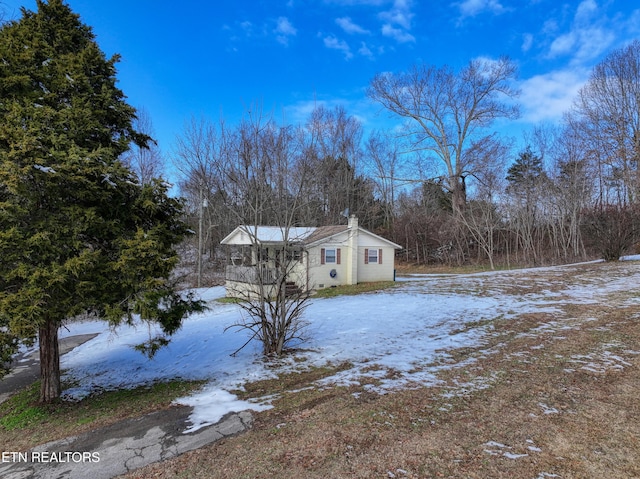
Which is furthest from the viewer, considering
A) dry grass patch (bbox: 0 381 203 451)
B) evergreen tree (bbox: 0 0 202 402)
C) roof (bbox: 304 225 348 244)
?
roof (bbox: 304 225 348 244)

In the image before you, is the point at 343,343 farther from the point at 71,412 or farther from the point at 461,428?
the point at 71,412

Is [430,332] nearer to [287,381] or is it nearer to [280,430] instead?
[287,381]

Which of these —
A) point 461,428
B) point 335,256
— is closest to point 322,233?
point 335,256

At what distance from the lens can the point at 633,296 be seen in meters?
9.03

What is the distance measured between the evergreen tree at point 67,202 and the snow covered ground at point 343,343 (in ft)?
4.53

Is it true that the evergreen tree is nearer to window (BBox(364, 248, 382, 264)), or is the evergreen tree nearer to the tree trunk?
the tree trunk

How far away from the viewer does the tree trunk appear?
15.3ft

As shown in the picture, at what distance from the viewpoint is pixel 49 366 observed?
4754 millimetres

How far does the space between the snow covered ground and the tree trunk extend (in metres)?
0.42

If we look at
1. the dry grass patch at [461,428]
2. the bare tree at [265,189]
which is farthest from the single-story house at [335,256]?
the dry grass patch at [461,428]

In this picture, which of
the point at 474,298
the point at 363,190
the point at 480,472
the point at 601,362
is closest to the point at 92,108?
the point at 480,472

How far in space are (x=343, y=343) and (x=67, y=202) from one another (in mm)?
5039

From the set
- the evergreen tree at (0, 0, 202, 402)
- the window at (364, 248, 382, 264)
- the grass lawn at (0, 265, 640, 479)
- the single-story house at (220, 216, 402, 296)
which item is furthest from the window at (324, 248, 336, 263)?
the evergreen tree at (0, 0, 202, 402)

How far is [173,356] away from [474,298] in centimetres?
874
